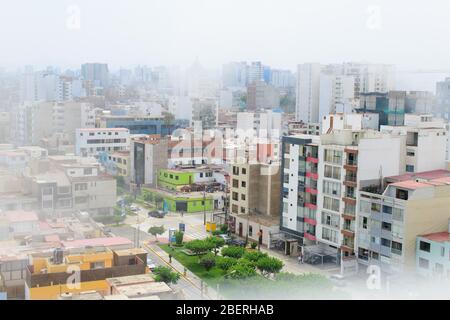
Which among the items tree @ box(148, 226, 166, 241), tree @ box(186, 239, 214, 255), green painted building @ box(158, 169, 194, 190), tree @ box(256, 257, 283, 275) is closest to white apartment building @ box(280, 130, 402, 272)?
tree @ box(256, 257, 283, 275)

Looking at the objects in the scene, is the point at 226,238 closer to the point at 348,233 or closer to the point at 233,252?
the point at 233,252

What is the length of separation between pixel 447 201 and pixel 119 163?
14.6ft

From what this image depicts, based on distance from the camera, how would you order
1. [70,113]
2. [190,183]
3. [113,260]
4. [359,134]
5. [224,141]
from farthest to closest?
[70,113]
[224,141]
[190,183]
[359,134]
[113,260]

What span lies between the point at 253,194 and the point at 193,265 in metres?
1.51

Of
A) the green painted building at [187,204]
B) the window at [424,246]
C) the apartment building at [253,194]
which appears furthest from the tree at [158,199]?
the window at [424,246]

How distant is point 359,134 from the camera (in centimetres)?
451

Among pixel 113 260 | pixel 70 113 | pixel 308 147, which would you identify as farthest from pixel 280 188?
pixel 70 113

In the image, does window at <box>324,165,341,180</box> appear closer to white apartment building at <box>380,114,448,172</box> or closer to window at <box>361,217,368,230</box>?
window at <box>361,217,368,230</box>

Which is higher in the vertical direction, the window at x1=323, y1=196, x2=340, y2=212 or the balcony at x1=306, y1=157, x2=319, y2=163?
the balcony at x1=306, y1=157, x2=319, y2=163

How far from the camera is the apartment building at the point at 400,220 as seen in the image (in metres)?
3.77

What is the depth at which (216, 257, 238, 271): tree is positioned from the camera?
3784 millimetres

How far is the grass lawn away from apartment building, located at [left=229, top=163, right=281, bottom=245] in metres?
0.88

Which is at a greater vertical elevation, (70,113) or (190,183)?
(70,113)

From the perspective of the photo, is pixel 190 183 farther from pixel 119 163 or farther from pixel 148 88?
pixel 148 88
